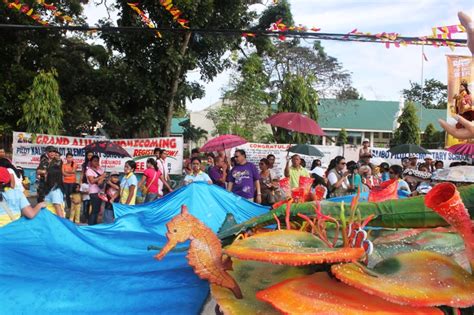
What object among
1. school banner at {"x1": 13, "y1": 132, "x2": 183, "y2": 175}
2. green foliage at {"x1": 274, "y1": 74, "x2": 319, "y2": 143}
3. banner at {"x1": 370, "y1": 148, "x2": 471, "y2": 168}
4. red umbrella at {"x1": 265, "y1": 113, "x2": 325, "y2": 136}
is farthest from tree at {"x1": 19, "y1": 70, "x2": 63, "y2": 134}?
green foliage at {"x1": 274, "y1": 74, "x2": 319, "y2": 143}

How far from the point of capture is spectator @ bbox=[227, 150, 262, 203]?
315 inches

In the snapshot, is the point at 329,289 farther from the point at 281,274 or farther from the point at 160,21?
the point at 160,21

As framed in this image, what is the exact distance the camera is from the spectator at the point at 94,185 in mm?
9031

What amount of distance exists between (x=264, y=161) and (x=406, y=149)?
663 centimetres

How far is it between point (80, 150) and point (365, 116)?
1318 inches

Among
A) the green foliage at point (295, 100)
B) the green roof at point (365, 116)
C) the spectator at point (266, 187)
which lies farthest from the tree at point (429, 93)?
the spectator at point (266, 187)

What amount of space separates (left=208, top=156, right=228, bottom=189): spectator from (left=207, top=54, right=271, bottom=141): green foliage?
16.3 metres

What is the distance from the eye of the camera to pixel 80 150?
14.2 meters

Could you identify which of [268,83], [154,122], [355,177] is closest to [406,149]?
[355,177]

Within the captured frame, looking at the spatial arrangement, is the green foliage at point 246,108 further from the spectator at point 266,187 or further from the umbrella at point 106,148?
the spectator at point 266,187

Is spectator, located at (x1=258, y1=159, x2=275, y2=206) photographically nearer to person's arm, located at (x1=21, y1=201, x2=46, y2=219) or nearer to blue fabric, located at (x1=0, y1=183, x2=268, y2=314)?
blue fabric, located at (x1=0, y1=183, x2=268, y2=314)

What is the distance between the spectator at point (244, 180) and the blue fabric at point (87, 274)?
150 inches

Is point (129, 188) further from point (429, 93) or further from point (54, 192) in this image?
point (429, 93)


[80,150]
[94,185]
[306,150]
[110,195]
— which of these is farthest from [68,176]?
[306,150]
